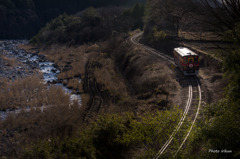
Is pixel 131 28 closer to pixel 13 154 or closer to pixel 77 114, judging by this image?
pixel 77 114

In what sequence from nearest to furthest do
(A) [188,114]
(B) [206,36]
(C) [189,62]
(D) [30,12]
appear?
1. (A) [188,114]
2. (C) [189,62]
3. (B) [206,36]
4. (D) [30,12]

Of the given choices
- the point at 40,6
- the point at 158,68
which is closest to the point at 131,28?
the point at 158,68

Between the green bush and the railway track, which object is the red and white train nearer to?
the railway track

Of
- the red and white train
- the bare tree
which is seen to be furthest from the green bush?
the red and white train

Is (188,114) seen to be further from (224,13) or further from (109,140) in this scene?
(224,13)

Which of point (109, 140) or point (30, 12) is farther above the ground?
point (30, 12)

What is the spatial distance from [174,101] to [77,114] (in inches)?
401

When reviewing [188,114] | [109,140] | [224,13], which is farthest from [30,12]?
[224,13]

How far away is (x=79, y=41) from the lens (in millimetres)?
66688

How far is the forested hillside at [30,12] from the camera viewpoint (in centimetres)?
9688

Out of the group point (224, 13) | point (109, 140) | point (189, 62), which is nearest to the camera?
point (224, 13)

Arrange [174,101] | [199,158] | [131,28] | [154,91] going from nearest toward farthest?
[199,158] → [174,101] → [154,91] → [131,28]

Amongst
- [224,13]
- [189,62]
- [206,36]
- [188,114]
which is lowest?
[188,114]

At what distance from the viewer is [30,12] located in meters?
110
